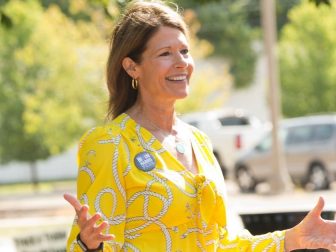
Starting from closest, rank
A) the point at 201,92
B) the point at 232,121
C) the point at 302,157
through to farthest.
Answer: the point at 302,157, the point at 232,121, the point at 201,92

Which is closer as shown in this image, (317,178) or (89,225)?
(89,225)

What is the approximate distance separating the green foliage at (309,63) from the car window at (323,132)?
18672 mm

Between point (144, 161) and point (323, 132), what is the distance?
19.3 m

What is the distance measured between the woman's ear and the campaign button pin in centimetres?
31

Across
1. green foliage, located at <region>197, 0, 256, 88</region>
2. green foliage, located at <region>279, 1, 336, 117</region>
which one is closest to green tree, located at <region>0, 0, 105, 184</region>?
green foliage, located at <region>279, 1, 336, 117</region>

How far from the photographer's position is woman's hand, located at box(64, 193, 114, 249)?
10.5ft

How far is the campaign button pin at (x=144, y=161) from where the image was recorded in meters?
3.45

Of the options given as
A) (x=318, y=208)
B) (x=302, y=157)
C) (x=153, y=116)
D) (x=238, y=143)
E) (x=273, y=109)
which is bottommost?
(x=238, y=143)

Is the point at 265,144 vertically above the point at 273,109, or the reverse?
the point at 273,109

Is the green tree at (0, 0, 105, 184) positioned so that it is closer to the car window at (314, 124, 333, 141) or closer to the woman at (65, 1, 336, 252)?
the car window at (314, 124, 333, 141)

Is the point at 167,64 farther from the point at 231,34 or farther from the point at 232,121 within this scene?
the point at 231,34

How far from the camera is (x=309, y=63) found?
42125 millimetres

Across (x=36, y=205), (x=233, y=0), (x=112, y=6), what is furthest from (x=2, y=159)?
(x=233, y=0)

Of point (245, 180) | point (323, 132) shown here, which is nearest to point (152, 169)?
point (323, 132)
